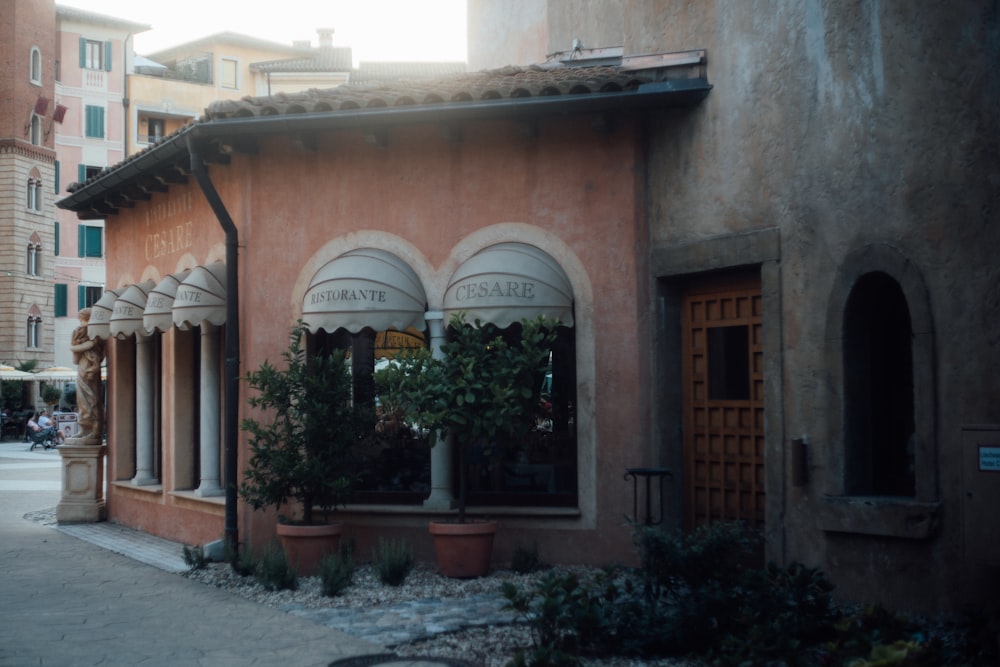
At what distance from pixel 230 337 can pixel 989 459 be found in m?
7.52

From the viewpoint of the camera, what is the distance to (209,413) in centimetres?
1313

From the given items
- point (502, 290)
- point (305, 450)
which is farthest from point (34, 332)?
point (502, 290)

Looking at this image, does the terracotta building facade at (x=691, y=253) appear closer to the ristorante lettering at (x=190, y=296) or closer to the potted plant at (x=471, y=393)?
the ristorante lettering at (x=190, y=296)

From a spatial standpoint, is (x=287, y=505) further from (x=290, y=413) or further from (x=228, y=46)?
(x=228, y=46)

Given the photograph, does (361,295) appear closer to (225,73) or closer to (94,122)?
(94,122)

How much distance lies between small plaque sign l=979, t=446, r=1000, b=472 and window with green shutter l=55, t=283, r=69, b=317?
171 feet

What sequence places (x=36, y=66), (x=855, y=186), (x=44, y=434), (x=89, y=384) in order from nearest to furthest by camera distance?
1. (x=855, y=186)
2. (x=89, y=384)
3. (x=44, y=434)
4. (x=36, y=66)

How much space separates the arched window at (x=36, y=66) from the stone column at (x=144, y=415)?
40.4m

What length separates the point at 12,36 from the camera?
49.2 meters

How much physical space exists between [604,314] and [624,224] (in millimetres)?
886

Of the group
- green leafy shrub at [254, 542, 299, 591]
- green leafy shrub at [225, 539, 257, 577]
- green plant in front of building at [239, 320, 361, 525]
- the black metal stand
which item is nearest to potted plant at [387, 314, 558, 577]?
Answer: green plant in front of building at [239, 320, 361, 525]

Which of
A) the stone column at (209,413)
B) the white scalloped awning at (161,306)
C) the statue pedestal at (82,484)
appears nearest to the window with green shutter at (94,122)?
the statue pedestal at (82,484)

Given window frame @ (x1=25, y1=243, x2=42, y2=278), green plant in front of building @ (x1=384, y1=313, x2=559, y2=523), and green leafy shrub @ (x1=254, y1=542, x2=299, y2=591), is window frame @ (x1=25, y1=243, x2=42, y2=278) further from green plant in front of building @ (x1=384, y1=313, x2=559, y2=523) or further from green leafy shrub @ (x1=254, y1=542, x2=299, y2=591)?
green plant in front of building @ (x1=384, y1=313, x2=559, y2=523)

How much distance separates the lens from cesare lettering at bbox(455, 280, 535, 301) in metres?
10.7
